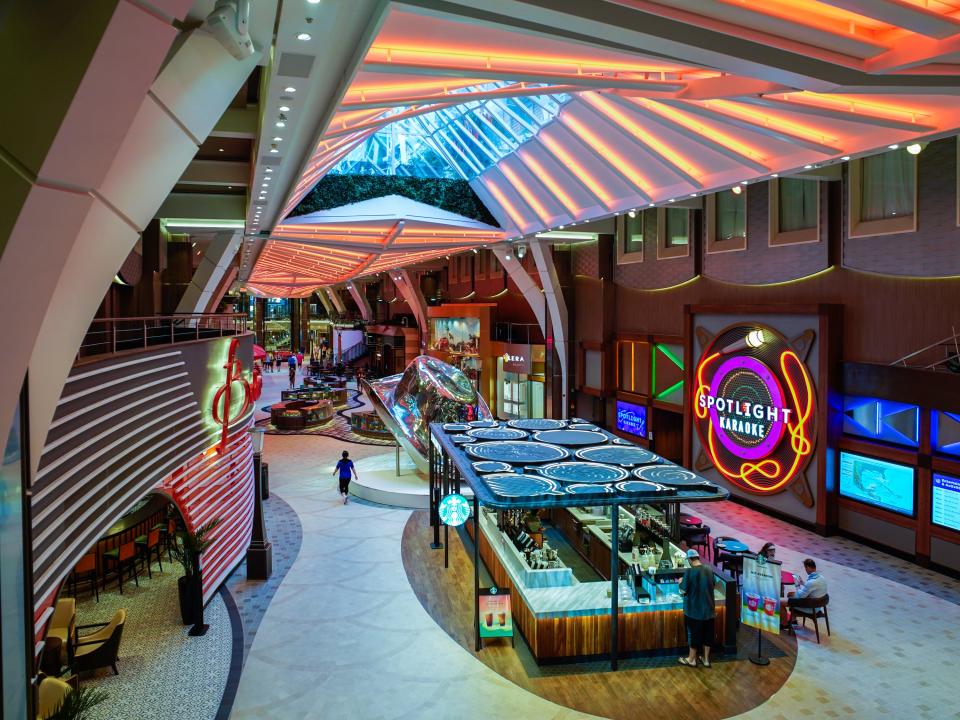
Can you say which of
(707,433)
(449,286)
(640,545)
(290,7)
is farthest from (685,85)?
(449,286)

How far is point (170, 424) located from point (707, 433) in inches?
457

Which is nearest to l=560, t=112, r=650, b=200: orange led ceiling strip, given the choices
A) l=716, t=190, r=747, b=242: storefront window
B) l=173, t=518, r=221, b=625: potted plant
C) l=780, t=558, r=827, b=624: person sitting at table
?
l=716, t=190, r=747, b=242: storefront window

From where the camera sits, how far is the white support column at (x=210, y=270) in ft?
55.1

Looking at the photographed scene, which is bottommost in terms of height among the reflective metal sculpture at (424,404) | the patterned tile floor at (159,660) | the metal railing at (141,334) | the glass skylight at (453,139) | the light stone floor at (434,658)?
the patterned tile floor at (159,660)

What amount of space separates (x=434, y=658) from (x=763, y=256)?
35.5 ft

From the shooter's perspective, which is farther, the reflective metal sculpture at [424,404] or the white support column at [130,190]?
the reflective metal sculpture at [424,404]

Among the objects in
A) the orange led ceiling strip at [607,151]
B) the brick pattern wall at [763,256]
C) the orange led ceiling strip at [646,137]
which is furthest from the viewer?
the orange led ceiling strip at [607,151]

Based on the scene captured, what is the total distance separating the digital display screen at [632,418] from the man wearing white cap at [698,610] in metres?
11.6

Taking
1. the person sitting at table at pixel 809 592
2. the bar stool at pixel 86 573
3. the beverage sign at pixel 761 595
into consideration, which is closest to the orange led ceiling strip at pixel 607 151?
the person sitting at table at pixel 809 592

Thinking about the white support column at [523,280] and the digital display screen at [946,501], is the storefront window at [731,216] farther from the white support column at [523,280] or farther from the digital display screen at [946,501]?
the white support column at [523,280]

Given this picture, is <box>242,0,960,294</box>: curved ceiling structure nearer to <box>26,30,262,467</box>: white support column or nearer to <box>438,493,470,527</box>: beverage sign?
<box>26,30,262,467</box>: white support column

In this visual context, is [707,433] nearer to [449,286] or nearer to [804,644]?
[804,644]

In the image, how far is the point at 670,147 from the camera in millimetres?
13086

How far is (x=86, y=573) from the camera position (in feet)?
35.8
